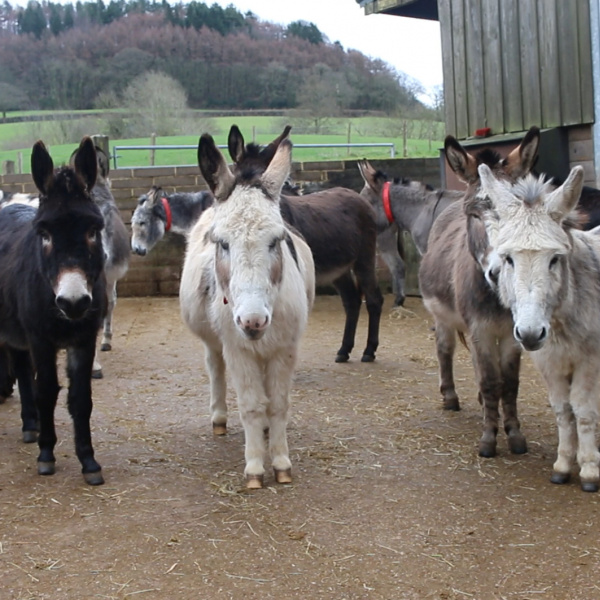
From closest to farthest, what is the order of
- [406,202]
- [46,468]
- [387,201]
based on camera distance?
1. [46,468]
2. [406,202]
3. [387,201]

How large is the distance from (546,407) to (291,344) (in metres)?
2.66

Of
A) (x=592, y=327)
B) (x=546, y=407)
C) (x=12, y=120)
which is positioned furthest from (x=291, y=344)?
(x=12, y=120)

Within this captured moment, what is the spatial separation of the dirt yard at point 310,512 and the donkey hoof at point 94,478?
1.7 inches

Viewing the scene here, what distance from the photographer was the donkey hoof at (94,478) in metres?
4.41

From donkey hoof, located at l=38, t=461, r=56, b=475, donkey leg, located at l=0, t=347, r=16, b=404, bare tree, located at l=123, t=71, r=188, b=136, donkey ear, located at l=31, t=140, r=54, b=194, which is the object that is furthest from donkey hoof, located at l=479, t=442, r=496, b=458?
bare tree, located at l=123, t=71, r=188, b=136

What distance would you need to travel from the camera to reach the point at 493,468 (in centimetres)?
457

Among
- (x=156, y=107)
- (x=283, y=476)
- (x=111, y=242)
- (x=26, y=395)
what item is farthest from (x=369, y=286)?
(x=156, y=107)

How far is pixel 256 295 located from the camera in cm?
379

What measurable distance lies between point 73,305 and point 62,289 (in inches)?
4.1

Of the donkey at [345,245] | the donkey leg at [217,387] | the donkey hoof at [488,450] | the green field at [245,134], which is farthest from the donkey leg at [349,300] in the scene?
the green field at [245,134]

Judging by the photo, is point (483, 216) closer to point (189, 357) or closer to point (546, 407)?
point (546, 407)

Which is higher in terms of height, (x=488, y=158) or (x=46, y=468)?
(x=488, y=158)

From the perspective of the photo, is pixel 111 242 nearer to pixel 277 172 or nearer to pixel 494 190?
pixel 277 172

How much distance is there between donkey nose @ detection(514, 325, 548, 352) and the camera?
11.4 ft
